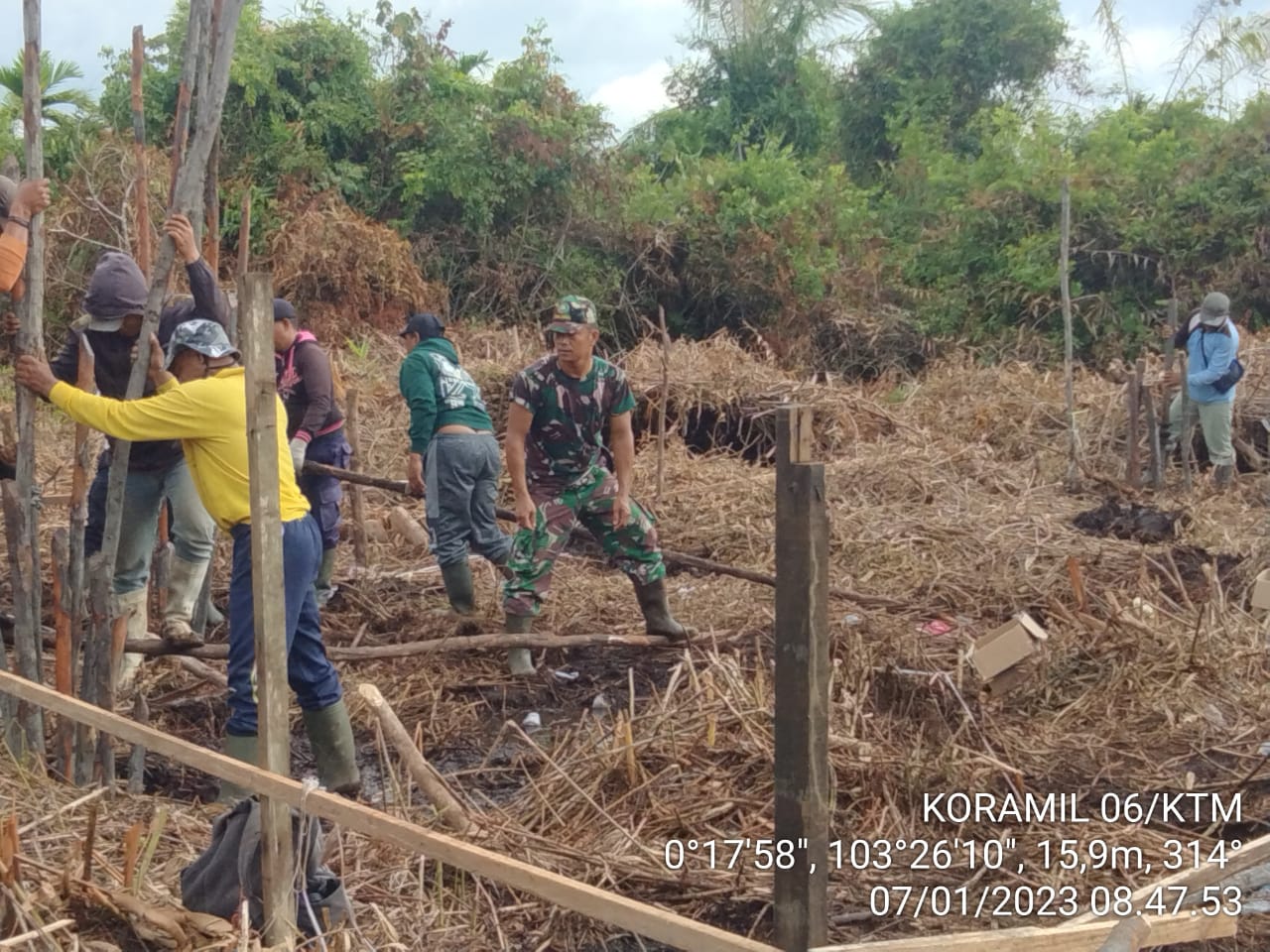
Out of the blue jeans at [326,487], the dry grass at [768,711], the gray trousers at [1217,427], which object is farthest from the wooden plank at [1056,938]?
the gray trousers at [1217,427]

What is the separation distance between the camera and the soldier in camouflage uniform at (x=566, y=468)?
17.6ft

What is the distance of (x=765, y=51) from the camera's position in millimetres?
22797

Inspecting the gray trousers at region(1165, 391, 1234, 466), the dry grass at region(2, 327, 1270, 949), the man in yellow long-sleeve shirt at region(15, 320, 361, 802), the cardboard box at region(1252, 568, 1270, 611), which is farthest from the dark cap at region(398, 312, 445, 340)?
the gray trousers at region(1165, 391, 1234, 466)

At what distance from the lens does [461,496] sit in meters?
6.26

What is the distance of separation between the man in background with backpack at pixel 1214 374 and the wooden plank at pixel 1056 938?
7.63m

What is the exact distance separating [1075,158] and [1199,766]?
587 inches

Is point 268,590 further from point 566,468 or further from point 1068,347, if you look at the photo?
point 1068,347

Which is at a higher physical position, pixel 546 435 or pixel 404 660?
pixel 546 435

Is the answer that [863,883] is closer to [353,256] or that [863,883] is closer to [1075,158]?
[353,256]

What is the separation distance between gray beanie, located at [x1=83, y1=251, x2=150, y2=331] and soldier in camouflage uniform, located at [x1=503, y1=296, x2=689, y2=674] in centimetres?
151

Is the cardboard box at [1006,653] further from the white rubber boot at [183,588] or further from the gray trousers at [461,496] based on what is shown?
the white rubber boot at [183,588]

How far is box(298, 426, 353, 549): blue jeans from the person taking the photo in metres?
6.35

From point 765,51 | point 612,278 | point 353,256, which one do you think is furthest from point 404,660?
point 765,51

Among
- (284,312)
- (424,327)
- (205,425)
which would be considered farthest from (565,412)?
(205,425)
